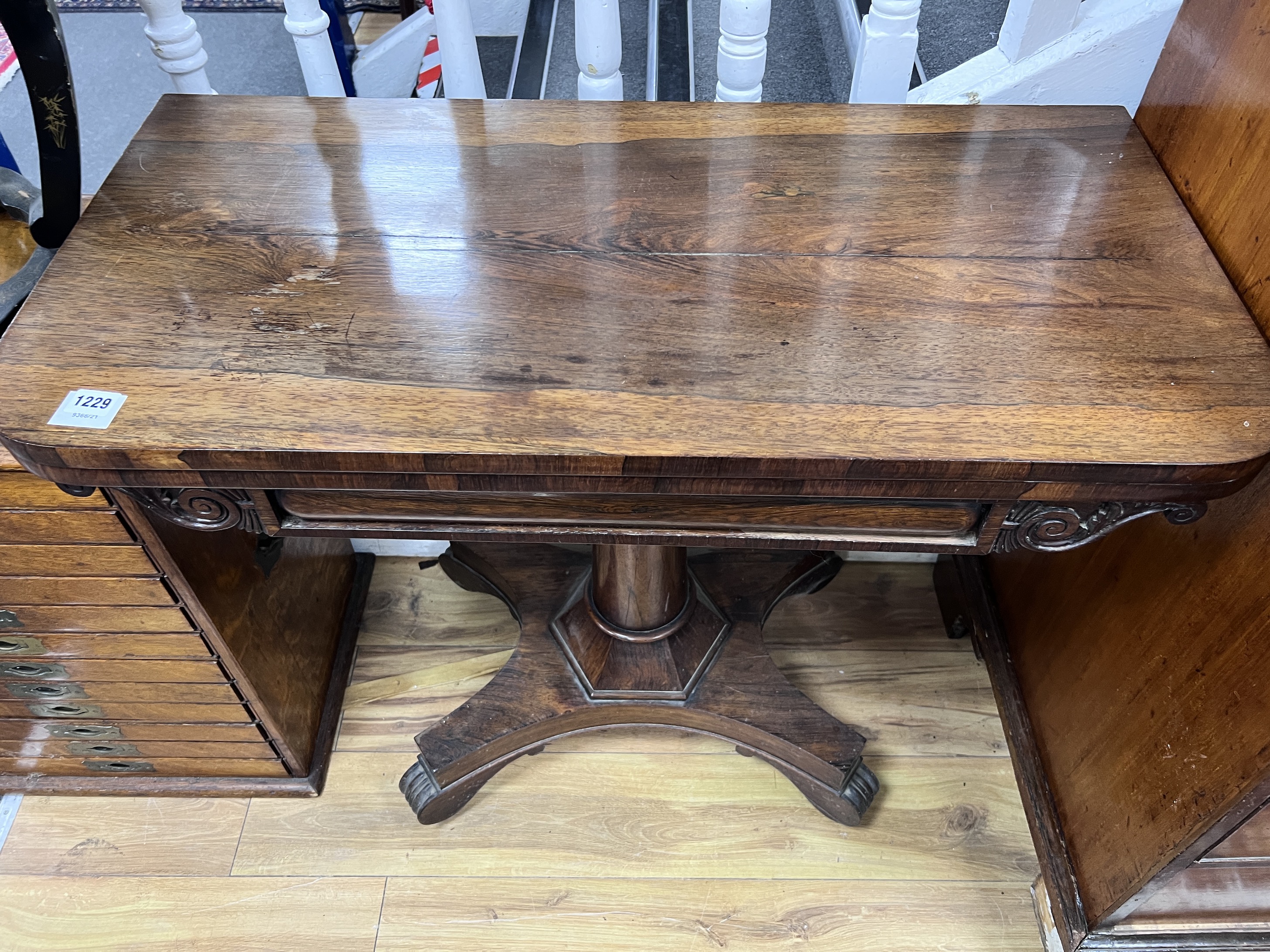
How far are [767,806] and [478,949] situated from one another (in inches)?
15.7

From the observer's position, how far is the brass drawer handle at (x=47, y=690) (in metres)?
1.03

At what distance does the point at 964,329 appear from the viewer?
2.30ft

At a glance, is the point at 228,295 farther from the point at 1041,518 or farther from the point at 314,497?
the point at 1041,518

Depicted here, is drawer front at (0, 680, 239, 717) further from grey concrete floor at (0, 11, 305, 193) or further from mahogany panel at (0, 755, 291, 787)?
grey concrete floor at (0, 11, 305, 193)

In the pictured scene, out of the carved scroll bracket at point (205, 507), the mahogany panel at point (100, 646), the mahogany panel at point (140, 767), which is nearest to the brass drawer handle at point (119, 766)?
the mahogany panel at point (140, 767)

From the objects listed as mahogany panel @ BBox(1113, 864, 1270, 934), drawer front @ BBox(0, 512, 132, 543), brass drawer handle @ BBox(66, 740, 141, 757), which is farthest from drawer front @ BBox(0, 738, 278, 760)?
mahogany panel @ BBox(1113, 864, 1270, 934)

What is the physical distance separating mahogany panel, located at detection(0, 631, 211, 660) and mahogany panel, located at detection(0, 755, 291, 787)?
0.75 feet

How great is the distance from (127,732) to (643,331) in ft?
2.80

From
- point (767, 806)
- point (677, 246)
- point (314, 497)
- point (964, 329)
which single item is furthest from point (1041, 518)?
point (767, 806)

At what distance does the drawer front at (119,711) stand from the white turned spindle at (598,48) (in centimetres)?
82

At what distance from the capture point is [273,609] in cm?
111

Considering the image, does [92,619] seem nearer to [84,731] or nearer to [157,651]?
[157,651]

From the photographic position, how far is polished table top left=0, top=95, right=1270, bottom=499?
0.63m

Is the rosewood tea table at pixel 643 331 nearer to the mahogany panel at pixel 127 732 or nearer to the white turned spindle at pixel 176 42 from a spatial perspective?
the white turned spindle at pixel 176 42
